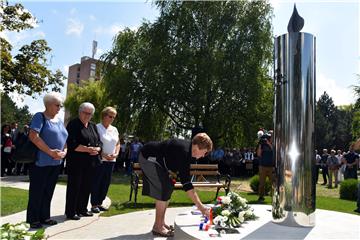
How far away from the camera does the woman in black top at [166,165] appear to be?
16.0 ft

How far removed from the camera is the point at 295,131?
16.8ft

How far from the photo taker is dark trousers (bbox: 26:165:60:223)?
5473 millimetres

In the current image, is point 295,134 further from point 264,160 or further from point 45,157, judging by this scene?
point 264,160

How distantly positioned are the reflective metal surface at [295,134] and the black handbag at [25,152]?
3.34m

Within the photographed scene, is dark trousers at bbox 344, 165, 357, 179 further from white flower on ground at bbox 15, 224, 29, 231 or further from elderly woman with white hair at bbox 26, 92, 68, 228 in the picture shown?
white flower on ground at bbox 15, 224, 29, 231

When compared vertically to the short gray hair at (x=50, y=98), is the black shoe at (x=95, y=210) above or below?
below

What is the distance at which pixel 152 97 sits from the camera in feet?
69.9

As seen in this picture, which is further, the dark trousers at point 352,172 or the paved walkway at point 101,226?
the dark trousers at point 352,172

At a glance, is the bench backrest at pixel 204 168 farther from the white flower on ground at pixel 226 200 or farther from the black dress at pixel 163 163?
the black dress at pixel 163 163

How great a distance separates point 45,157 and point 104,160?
167 cm

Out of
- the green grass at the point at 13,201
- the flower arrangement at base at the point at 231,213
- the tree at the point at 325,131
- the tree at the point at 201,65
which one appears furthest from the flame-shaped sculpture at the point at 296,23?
the tree at the point at 325,131

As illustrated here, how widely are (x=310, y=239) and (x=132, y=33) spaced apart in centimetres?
2018

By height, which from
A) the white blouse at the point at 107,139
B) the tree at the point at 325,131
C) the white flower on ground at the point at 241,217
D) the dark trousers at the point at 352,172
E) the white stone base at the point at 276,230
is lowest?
the white stone base at the point at 276,230

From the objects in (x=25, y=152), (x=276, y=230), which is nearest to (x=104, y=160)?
(x=25, y=152)
